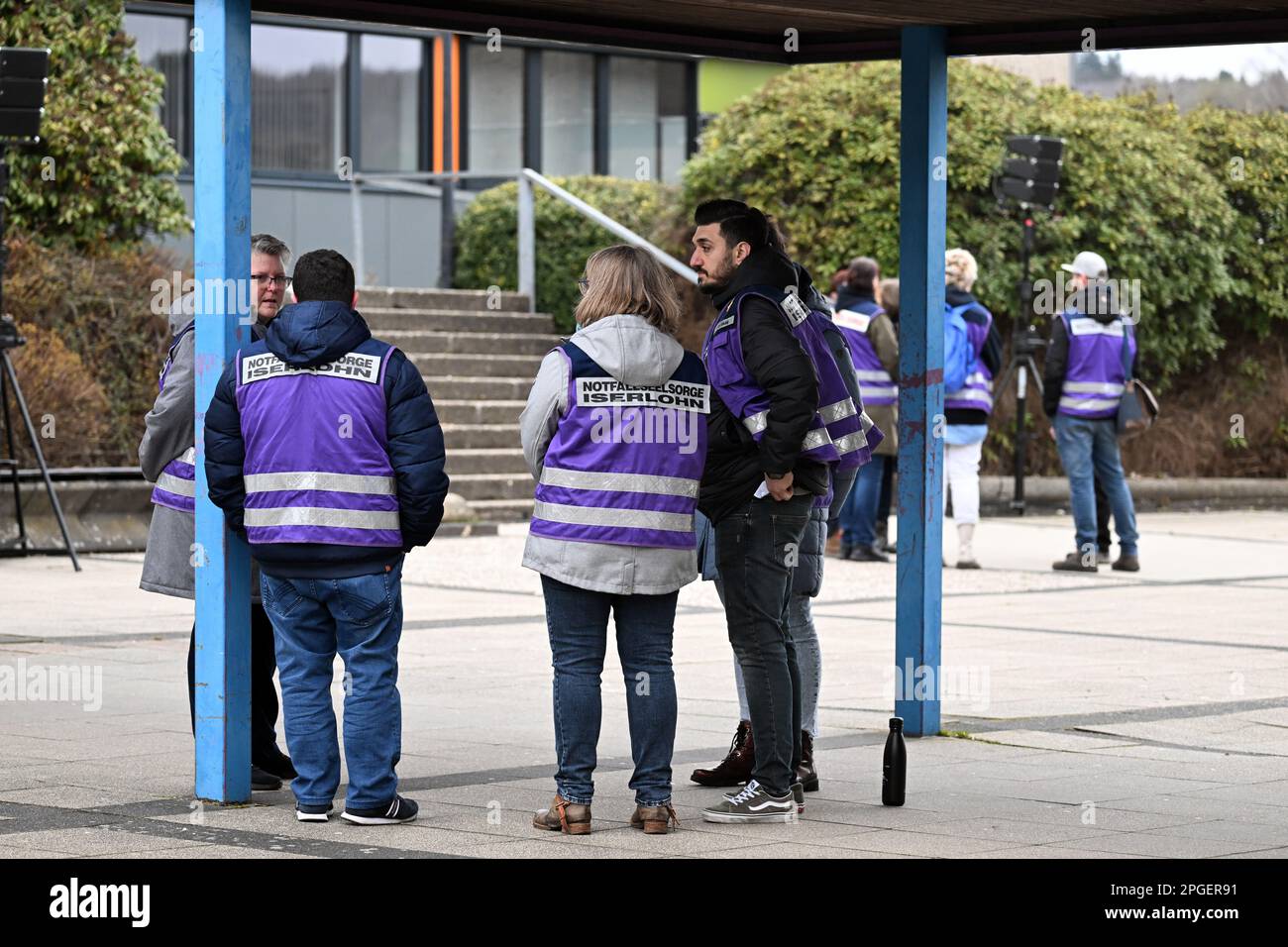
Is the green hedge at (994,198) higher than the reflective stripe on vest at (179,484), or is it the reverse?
the green hedge at (994,198)

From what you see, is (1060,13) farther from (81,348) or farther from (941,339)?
(81,348)

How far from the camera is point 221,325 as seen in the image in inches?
290

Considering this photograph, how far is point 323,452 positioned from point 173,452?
3.29 feet

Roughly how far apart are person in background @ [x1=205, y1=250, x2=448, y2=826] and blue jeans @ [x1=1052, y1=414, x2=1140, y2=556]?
927cm

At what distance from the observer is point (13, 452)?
15391mm

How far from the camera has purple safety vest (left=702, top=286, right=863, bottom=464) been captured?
7.27 metres

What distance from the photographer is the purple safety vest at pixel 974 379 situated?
1588cm

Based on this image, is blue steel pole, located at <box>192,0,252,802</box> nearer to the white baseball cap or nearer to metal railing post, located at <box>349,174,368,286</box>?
the white baseball cap

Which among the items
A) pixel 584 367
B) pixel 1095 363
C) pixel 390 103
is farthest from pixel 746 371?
pixel 390 103

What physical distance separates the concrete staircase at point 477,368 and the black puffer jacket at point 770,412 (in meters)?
11.7

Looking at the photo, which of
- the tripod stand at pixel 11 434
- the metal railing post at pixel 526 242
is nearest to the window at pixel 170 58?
the metal railing post at pixel 526 242

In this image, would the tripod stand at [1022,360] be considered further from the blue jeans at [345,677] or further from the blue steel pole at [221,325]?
the blue jeans at [345,677]

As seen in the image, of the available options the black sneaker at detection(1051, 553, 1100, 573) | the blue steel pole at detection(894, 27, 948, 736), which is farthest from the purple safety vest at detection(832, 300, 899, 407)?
the blue steel pole at detection(894, 27, 948, 736)
